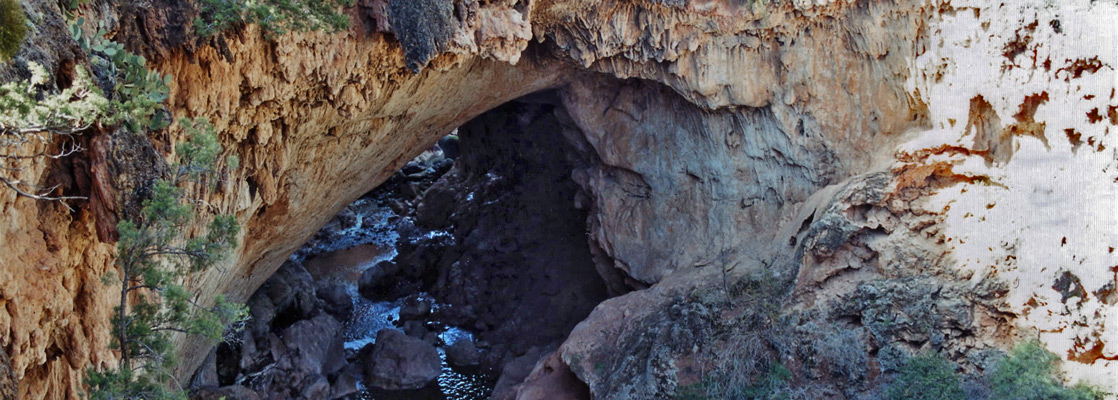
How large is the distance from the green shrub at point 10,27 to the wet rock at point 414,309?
1259 centimetres

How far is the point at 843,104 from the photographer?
13.0 m

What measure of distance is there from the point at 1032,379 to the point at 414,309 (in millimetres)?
11757

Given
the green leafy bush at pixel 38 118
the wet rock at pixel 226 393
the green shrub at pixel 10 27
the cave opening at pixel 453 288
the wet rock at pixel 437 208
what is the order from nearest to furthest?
the green leafy bush at pixel 38 118, the green shrub at pixel 10 27, the wet rock at pixel 226 393, the cave opening at pixel 453 288, the wet rock at pixel 437 208

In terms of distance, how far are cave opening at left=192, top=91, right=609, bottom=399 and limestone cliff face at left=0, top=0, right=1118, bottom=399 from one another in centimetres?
151

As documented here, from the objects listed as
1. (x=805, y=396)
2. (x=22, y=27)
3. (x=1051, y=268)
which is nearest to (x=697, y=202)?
(x=805, y=396)

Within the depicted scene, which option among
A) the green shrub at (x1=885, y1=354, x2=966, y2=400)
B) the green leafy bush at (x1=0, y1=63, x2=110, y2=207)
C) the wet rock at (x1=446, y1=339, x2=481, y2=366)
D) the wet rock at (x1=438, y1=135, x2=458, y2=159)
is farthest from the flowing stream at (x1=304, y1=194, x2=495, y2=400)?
the green leafy bush at (x1=0, y1=63, x2=110, y2=207)

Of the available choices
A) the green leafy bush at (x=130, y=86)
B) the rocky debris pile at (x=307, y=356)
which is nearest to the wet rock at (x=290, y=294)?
the rocky debris pile at (x=307, y=356)

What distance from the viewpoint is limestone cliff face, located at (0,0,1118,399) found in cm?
800

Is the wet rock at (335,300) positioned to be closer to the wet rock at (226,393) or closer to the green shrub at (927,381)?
the wet rock at (226,393)

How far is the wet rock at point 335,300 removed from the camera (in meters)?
18.2

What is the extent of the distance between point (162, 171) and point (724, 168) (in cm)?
884

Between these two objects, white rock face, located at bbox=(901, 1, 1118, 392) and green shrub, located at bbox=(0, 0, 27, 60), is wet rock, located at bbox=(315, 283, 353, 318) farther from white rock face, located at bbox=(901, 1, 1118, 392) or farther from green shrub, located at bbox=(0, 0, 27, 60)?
green shrub, located at bbox=(0, 0, 27, 60)

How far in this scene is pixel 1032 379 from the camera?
10.0 metres

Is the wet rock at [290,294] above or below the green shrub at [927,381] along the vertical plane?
above
